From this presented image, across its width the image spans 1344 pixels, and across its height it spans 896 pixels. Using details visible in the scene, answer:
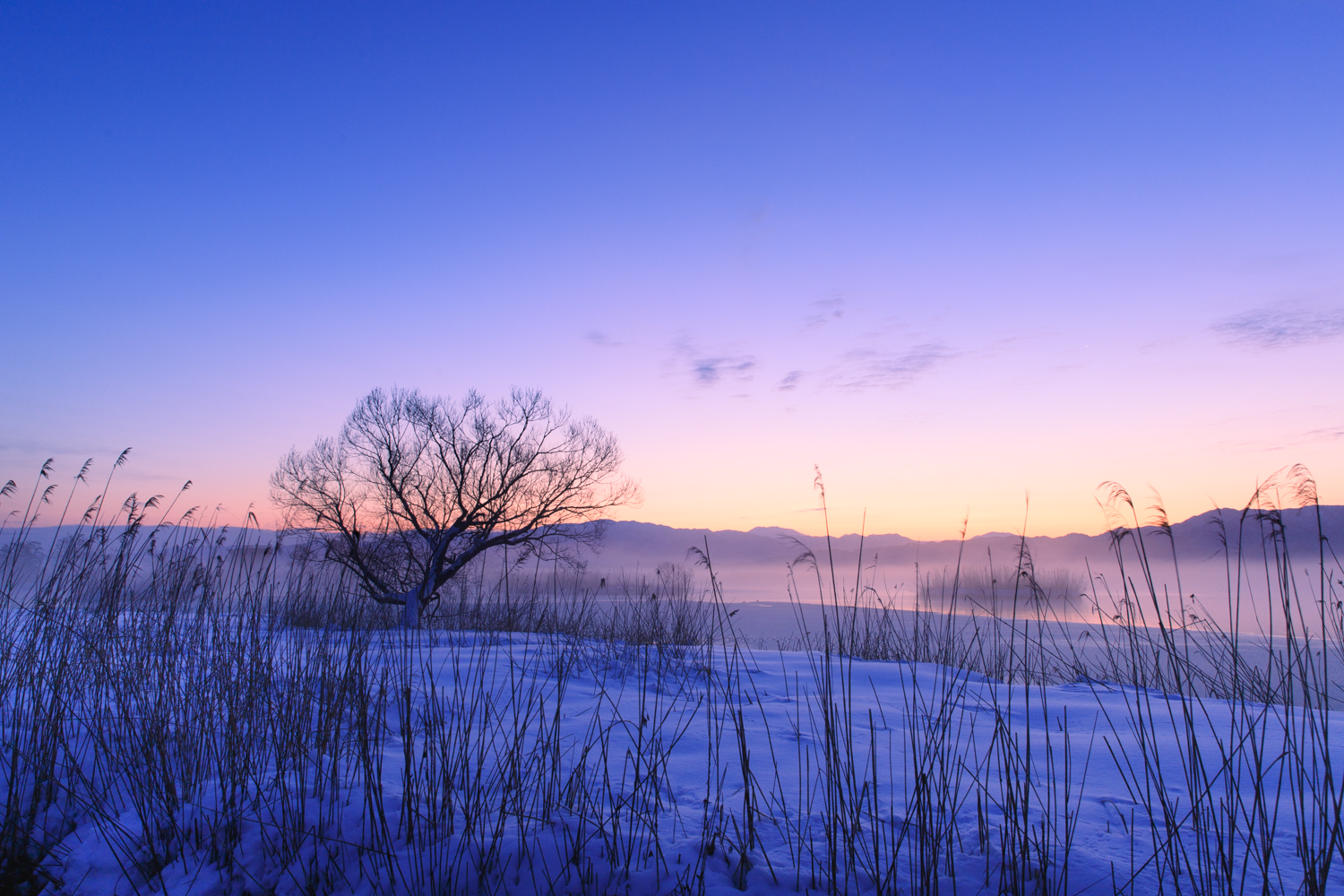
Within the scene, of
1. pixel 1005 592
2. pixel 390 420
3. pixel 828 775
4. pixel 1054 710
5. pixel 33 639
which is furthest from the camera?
pixel 1005 592

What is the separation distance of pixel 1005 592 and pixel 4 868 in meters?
39.8

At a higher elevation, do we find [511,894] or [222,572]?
[222,572]

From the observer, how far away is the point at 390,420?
19.7 metres

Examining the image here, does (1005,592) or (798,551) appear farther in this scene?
(1005,592)

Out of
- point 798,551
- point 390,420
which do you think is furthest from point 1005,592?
point 798,551

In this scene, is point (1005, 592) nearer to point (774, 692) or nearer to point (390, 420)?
point (390, 420)

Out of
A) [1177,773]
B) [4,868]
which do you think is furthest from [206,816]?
[1177,773]

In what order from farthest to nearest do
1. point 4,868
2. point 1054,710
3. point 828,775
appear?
point 1054,710 < point 4,868 < point 828,775

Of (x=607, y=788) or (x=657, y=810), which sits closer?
(x=657, y=810)

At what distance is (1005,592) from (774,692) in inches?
1419

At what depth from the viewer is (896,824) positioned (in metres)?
2.60

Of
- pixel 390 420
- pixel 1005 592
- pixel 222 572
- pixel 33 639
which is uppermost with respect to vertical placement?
pixel 390 420

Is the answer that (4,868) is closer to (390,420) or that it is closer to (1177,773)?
(1177,773)

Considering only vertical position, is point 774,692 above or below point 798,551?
below
